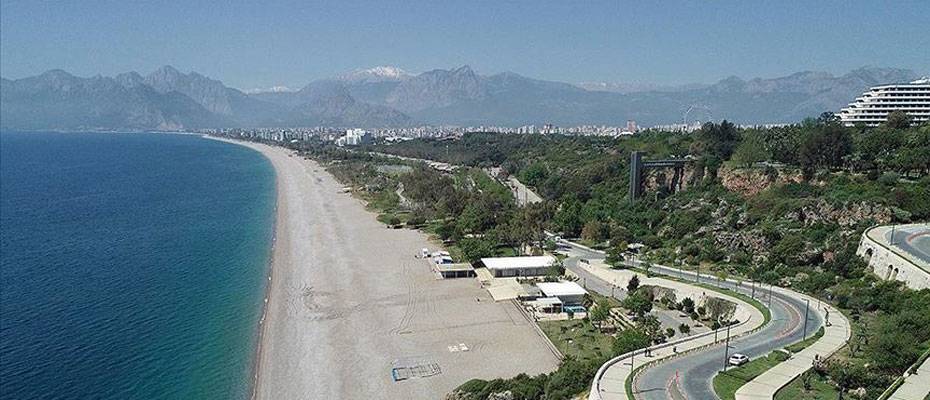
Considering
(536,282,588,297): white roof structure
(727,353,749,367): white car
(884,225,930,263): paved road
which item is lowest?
(536,282,588,297): white roof structure

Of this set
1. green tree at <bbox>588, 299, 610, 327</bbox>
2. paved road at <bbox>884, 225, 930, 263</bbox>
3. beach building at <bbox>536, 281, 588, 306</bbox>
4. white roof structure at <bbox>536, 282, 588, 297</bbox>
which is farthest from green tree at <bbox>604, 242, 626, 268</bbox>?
paved road at <bbox>884, 225, 930, 263</bbox>

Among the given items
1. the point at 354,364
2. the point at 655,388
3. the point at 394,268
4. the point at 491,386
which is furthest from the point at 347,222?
the point at 655,388

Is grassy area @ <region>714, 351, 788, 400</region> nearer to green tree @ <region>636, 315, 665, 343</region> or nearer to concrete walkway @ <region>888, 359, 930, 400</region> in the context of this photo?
concrete walkway @ <region>888, 359, 930, 400</region>

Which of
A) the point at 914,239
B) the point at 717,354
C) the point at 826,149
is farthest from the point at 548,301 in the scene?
the point at 826,149

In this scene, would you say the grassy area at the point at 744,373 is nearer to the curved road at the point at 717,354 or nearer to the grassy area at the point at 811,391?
the curved road at the point at 717,354

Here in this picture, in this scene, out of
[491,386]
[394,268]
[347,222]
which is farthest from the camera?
[347,222]

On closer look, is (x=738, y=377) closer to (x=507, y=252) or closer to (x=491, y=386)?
(x=491, y=386)

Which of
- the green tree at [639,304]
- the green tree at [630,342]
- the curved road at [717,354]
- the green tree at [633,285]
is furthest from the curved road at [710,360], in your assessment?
the green tree at [633,285]
